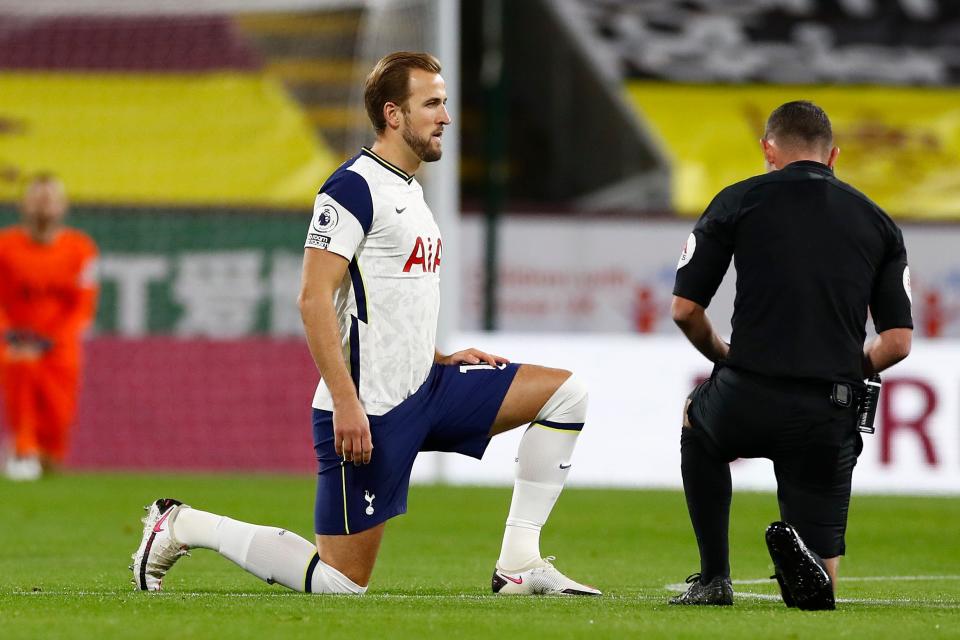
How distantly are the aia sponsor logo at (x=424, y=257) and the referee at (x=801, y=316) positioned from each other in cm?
90

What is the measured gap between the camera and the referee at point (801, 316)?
5.41m

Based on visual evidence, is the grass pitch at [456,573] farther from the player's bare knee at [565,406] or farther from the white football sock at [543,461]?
the player's bare knee at [565,406]

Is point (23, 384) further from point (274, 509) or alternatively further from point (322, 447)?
point (322, 447)

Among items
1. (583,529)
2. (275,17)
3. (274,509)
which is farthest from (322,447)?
(275,17)

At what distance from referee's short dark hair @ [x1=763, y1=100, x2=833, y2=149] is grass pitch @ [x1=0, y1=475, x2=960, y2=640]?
1.49 m

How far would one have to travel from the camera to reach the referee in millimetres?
5406

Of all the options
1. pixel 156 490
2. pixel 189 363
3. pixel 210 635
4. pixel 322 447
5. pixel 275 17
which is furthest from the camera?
pixel 275 17

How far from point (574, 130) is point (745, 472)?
856 centimetres

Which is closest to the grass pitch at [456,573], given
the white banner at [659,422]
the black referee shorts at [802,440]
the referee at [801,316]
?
the black referee shorts at [802,440]

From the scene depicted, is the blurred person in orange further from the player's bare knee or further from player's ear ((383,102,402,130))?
the player's bare knee

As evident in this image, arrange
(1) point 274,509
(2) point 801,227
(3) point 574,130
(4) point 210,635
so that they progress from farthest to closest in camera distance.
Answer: (3) point 574,130 < (1) point 274,509 < (2) point 801,227 < (4) point 210,635

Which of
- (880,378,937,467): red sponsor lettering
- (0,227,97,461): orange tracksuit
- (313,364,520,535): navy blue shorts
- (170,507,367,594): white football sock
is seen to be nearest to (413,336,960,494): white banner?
(880,378,937,467): red sponsor lettering

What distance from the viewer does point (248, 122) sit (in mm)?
19406

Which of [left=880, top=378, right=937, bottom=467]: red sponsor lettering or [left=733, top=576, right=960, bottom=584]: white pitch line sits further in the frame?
[left=880, top=378, right=937, bottom=467]: red sponsor lettering
